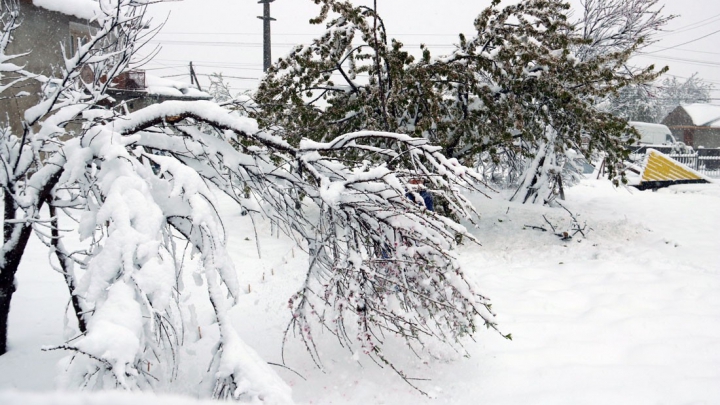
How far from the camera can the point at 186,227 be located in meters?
2.89

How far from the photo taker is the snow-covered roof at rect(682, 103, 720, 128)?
3835 cm

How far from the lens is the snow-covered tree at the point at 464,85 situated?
20.1 ft

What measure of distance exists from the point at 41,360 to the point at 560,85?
270 inches

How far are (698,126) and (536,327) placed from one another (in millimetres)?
44475

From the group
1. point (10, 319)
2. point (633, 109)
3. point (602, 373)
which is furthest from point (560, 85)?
point (633, 109)

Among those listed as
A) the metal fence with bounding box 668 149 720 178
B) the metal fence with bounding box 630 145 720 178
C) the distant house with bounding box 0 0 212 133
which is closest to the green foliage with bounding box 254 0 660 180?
the distant house with bounding box 0 0 212 133

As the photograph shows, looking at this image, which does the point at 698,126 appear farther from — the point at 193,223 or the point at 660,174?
→ the point at 193,223

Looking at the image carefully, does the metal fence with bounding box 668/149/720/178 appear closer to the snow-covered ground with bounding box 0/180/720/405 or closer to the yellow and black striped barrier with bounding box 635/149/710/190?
the yellow and black striped barrier with bounding box 635/149/710/190

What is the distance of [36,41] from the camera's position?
555 inches

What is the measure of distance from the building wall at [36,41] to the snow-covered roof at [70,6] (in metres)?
0.35

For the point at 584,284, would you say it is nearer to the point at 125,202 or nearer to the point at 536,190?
the point at 536,190

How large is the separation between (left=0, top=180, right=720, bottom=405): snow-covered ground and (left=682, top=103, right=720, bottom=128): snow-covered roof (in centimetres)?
3824

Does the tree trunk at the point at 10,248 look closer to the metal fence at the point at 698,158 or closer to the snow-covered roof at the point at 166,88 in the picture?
the snow-covered roof at the point at 166,88

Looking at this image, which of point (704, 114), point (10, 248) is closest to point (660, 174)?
point (10, 248)
